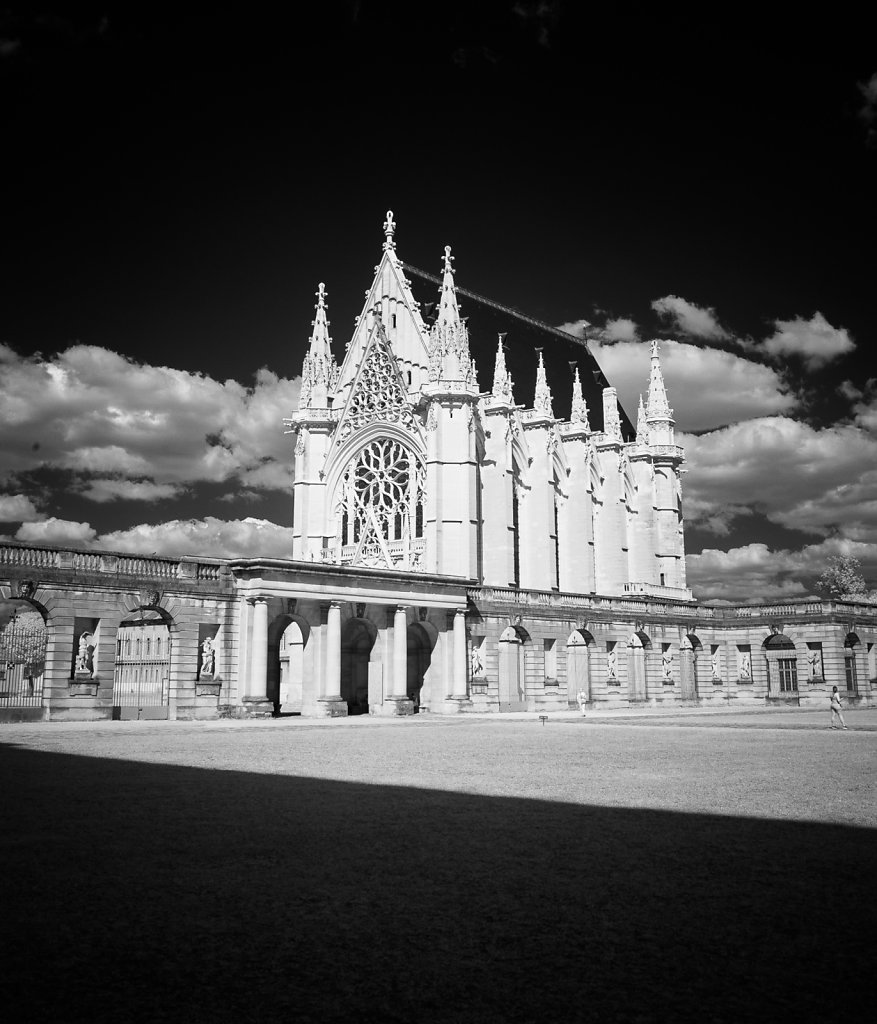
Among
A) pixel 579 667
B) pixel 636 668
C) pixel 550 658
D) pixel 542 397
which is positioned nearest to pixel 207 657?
pixel 550 658

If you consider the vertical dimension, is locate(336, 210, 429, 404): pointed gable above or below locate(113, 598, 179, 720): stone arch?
above

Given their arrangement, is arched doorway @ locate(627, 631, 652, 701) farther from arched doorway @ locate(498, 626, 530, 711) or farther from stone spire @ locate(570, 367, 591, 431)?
stone spire @ locate(570, 367, 591, 431)

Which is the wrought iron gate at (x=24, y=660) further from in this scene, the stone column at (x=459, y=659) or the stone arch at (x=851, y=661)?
the stone arch at (x=851, y=661)

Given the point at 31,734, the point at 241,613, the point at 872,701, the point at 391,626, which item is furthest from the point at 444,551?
the point at 31,734

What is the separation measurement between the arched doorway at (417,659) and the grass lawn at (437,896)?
2837 centimetres

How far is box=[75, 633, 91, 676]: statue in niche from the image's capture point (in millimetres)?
33312

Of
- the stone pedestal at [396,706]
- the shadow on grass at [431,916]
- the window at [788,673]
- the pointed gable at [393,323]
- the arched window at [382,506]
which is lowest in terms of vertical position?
the shadow on grass at [431,916]

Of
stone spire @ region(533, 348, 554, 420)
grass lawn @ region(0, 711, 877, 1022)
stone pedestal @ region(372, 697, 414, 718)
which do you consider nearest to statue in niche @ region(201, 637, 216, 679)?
stone pedestal @ region(372, 697, 414, 718)

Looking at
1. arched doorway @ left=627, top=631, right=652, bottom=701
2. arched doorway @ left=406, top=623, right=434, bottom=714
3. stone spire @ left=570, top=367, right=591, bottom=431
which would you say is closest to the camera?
arched doorway @ left=406, top=623, right=434, bottom=714

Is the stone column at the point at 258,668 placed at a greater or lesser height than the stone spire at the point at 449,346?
lesser

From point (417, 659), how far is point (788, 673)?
1084 inches

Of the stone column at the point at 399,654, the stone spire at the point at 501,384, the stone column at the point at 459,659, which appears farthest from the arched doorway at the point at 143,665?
the stone spire at the point at 501,384

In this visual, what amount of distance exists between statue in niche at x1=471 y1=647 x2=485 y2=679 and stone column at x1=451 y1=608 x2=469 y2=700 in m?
0.86

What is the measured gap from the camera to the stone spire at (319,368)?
68562 mm
